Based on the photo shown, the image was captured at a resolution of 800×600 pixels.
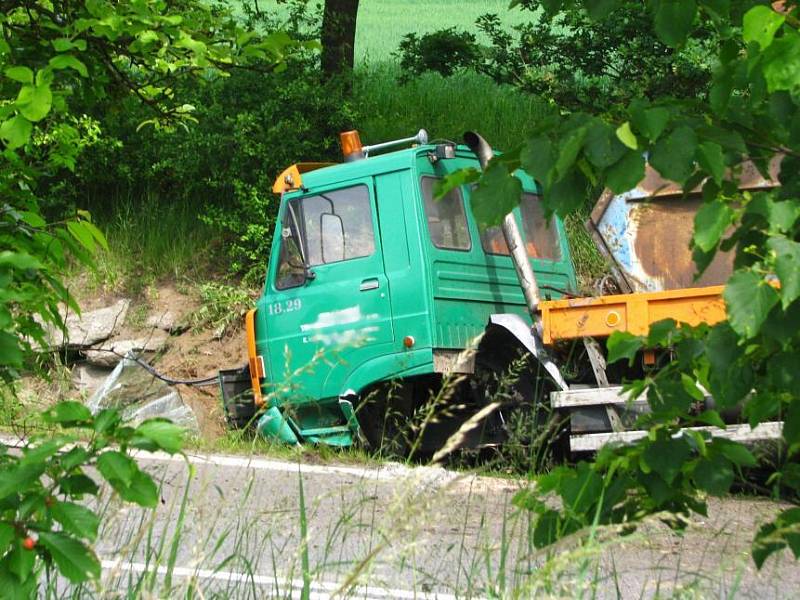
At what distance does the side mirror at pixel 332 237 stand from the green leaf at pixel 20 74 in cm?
661

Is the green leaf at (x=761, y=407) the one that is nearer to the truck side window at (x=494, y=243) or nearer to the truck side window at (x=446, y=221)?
the truck side window at (x=446, y=221)

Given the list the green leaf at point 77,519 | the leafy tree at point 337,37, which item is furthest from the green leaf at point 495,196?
the leafy tree at point 337,37

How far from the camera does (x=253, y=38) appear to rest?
5504 millimetres

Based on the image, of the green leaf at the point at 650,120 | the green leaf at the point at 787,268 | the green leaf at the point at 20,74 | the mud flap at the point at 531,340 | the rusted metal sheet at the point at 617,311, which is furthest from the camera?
the mud flap at the point at 531,340

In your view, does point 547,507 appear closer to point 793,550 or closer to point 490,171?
point 793,550

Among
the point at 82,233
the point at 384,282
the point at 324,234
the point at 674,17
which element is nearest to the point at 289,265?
the point at 324,234

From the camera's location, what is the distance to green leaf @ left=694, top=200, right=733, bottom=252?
263 cm

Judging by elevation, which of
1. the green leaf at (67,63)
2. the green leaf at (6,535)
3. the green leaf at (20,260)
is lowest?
the green leaf at (6,535)

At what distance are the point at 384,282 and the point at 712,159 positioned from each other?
297 inches

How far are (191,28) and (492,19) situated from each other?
12666 mm

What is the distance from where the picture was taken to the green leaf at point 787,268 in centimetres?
235

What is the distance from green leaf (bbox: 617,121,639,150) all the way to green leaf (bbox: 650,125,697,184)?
66mm

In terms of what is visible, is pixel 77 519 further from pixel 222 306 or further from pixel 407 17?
pixel 407 17

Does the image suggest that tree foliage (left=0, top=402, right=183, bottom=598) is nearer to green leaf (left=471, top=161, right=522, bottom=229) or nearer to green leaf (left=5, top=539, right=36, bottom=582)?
green leaf (left=5, top=539, right=36, bottom=582)
